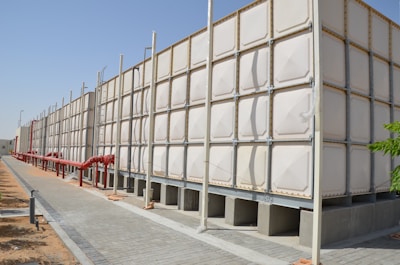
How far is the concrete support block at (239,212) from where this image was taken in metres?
10.3

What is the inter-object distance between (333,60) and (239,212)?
5357 millimetres

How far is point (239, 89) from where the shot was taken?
10609mm

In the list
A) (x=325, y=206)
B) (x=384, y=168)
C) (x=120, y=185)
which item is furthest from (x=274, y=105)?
(x=120, y=185)

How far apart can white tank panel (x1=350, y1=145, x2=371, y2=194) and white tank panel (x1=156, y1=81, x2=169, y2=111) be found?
8.37m

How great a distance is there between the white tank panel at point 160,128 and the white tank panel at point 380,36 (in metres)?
8.74

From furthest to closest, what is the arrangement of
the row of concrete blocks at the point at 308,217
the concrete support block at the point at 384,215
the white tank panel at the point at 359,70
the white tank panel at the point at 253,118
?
the concrete support block at the point at 384,215, the white tank panel at the point at 253,118, the white tank panel at the point at 359,70, the row of concrete blocks at the point at 308,217

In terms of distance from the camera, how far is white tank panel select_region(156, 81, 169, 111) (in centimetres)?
1503

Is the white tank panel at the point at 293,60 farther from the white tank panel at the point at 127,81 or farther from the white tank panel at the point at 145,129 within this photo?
the white tank panel at the point at 127,81

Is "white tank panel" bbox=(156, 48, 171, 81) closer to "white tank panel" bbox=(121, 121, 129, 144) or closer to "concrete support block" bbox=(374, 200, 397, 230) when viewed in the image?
"white tank panel" bbox=(121, 121, 129, 144)

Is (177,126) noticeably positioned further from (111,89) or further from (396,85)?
(111,89)

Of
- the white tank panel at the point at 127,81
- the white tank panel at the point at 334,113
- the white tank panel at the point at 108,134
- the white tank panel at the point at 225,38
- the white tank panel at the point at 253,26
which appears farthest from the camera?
the white tank panel at the point at 108,134

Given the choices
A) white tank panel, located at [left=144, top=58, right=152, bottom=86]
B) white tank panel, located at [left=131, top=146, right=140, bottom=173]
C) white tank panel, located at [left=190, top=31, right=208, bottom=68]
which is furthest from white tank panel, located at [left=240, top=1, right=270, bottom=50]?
white tank panel, located at [left=131, top=146, right=140, bottom=173]

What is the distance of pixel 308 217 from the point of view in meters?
8.05

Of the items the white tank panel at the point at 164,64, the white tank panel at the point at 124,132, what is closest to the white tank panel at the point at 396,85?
the white tank panel at the point at 164,64
